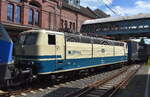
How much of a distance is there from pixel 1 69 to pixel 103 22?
41069 mm

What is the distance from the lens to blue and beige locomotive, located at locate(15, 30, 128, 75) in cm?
1173

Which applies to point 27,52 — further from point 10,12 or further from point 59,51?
point 10,12

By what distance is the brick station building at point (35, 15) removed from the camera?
24.9 metres

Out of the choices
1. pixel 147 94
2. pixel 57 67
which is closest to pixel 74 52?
pixel 57 67

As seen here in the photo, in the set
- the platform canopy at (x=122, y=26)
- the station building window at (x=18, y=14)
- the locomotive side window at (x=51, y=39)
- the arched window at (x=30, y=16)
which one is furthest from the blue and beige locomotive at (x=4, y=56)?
the platform canopy at (x=122, y=26)

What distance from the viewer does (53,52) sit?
1248 cm

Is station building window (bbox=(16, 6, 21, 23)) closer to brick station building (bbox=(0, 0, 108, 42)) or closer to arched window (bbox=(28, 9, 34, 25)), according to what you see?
brick station building (bbox=(0, 0, 108, 42))

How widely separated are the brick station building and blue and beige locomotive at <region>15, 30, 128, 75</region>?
448 cm

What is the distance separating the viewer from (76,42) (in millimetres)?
14695

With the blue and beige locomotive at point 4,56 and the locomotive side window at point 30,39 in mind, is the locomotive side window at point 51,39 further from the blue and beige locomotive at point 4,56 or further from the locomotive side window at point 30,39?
the blue and beige locomotive at point 4,56

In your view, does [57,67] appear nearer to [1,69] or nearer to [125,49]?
[1,69]

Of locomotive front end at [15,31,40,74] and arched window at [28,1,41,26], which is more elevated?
arched window at [28,1,41,26]

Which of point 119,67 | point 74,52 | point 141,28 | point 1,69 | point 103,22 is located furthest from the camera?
point 103,22

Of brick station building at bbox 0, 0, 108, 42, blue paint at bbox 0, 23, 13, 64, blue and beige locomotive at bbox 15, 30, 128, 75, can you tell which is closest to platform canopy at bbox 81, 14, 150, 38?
brick station building at bbox 0, 0, 108, 42
